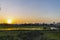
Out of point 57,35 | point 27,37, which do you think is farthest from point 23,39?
point 57,35

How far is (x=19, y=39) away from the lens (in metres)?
28.2

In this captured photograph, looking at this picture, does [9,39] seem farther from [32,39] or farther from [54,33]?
[54,33]

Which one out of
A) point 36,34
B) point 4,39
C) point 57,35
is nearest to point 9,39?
point 4,39

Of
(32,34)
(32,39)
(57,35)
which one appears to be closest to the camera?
(32,39)

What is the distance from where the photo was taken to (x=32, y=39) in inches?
1057

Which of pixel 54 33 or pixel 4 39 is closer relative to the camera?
pixel 4 39

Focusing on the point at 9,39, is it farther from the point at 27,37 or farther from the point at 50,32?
the point at 50,32

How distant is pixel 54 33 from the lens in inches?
1503

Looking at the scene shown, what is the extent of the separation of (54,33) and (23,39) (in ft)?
42.8

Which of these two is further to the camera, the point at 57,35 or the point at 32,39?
the point at 57,35

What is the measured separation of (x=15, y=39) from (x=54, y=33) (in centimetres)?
1360

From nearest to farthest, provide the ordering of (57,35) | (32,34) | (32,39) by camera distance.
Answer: (32,39) → (32,34) → (57,35)

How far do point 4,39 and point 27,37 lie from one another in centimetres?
437

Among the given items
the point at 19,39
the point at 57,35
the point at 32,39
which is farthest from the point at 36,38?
the point at 57,35
